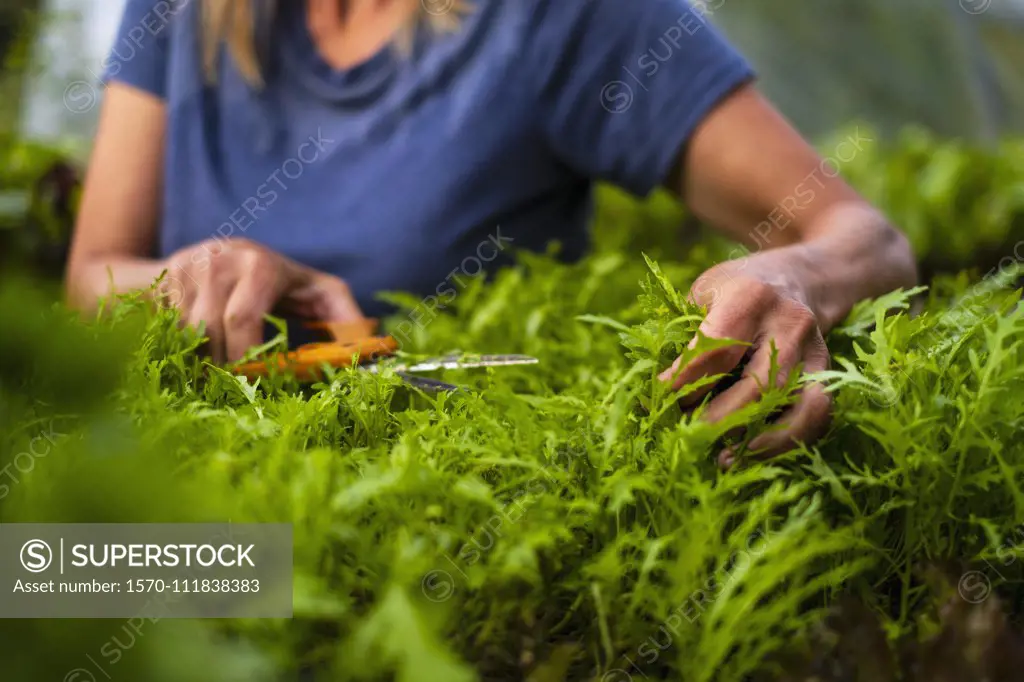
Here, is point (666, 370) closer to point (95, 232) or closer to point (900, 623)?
point (900, 623)

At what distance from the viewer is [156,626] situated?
0.39m

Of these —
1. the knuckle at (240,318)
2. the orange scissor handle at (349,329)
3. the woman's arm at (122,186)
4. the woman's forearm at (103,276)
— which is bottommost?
the orange scissor handle at (349,329)

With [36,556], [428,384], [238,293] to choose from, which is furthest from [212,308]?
[36,556]

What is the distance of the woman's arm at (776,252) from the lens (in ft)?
1.88

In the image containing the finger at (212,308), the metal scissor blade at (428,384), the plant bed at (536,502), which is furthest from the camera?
the finger at (212,308)

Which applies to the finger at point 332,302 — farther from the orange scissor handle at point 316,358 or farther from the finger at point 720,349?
the finger at point 720,349

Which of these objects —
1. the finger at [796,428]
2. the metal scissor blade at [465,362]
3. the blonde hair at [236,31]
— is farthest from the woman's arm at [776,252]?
the blonde hair at [236,31]

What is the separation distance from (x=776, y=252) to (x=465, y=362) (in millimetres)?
299

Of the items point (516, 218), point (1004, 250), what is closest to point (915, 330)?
point (516, 218)

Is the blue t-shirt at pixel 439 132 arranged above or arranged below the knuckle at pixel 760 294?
above

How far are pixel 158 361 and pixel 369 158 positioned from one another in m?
0.58

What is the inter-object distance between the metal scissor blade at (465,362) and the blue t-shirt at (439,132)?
13.4 inches

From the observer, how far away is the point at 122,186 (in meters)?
1.27

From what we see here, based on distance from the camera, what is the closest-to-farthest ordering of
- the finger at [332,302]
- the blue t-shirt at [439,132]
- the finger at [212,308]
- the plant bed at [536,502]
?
the plant bed at [536,502]
the finger at [212,308]
the finger at [332,302]
the blue t-shirt at [439,132]
